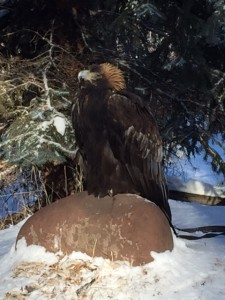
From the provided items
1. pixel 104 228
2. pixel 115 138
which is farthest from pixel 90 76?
pixel 104 228

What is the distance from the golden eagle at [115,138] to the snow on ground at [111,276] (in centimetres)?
57

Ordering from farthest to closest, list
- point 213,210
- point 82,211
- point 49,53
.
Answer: point 49,53
point 213,210
point 82,211

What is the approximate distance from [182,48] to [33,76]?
186 cm

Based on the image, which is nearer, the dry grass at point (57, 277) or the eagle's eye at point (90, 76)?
the dry grass at point (57, 277)

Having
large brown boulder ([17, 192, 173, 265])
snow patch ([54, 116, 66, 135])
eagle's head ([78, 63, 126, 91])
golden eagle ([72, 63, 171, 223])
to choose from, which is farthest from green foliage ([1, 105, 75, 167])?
eagle's head ([78, 63, 126, 91])

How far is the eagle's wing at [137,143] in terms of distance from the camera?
3.84 meters

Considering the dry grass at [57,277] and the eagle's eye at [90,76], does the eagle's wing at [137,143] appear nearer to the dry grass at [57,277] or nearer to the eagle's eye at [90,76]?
the eagle's eye at [90,76]

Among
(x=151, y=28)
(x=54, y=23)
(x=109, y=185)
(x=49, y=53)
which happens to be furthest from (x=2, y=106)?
(x=109, y=185)

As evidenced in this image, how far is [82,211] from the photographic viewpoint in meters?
3.91

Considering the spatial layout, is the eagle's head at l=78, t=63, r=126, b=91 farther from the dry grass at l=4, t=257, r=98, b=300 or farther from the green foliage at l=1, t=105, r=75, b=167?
the green foliage at l=1, t=105, r=75, b=167

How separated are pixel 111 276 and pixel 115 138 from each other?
40.0 inches

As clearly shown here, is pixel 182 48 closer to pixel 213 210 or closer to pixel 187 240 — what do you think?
pixel 213 210

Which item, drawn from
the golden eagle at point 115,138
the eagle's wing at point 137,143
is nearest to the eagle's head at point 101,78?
the golden eagle at point 115,138

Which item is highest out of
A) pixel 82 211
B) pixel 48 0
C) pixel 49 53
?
pixel 48 0
